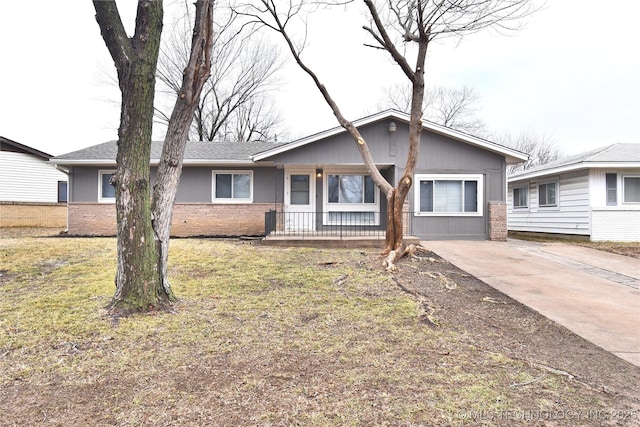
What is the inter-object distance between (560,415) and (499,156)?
35.3ft

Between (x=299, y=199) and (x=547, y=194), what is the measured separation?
412 inches

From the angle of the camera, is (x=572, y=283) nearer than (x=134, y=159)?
No

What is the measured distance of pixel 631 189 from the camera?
11609 millimetres

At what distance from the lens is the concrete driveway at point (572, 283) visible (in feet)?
12.1

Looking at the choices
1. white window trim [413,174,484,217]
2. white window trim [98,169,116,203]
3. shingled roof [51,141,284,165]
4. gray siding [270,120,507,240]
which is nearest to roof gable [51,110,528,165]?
shingled roof [51,141,284,165]

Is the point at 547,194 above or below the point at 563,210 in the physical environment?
above

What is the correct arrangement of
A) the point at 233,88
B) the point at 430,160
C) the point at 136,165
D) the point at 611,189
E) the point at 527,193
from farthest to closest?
the point at 233,88, the point at 527,193, the point at 611,189, the point at 430,160, the point at 136,165

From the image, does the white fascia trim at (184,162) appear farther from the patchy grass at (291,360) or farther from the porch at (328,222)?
the patchy grass at (291,360)

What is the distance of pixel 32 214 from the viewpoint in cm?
1723

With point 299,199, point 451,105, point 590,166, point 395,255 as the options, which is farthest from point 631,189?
point 451,105

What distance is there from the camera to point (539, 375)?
2553 mm

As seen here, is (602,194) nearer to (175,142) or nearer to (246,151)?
(246,151)

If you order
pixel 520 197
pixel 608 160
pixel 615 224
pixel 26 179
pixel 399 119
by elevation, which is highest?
pixel 399 119

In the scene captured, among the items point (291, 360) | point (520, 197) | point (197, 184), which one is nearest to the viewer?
point (291, 360)
